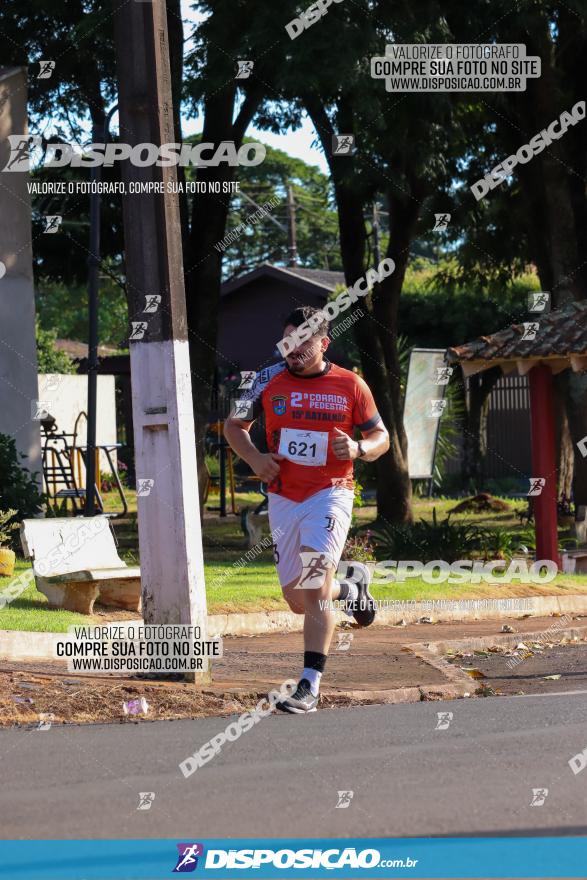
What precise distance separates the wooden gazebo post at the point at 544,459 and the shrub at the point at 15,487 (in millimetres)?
6001

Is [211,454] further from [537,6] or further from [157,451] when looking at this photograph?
[157,451]

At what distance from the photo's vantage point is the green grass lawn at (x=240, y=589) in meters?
12.1

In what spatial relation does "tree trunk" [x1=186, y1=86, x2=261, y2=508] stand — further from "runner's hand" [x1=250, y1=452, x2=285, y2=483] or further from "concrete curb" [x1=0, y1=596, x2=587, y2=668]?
"runner's hand" [x1=250, y1=452, x2=285, y2=483]

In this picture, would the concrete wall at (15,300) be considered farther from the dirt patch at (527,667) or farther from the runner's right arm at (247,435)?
the runner's right arm at (247,435)

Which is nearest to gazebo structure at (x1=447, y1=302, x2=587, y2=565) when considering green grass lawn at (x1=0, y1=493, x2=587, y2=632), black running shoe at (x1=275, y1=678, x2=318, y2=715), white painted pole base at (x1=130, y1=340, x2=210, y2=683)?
green grass lawn at (x1=0, y1=493, x2=587, y2=632)

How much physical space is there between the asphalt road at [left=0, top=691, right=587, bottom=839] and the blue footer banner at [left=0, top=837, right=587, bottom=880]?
4.3 inches

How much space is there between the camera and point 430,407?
22484mm

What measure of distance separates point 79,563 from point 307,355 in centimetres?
515

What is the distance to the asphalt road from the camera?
220 inches

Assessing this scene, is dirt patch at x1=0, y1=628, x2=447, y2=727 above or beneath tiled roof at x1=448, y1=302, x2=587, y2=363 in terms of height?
beneath

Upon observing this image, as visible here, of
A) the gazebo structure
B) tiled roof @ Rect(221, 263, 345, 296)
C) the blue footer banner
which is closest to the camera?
the blue footer banner

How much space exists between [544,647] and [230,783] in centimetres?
689

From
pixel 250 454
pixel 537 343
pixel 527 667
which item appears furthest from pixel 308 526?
pixel 537 343

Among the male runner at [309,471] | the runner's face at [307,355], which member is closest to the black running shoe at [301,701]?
the male runner at [309,471]
